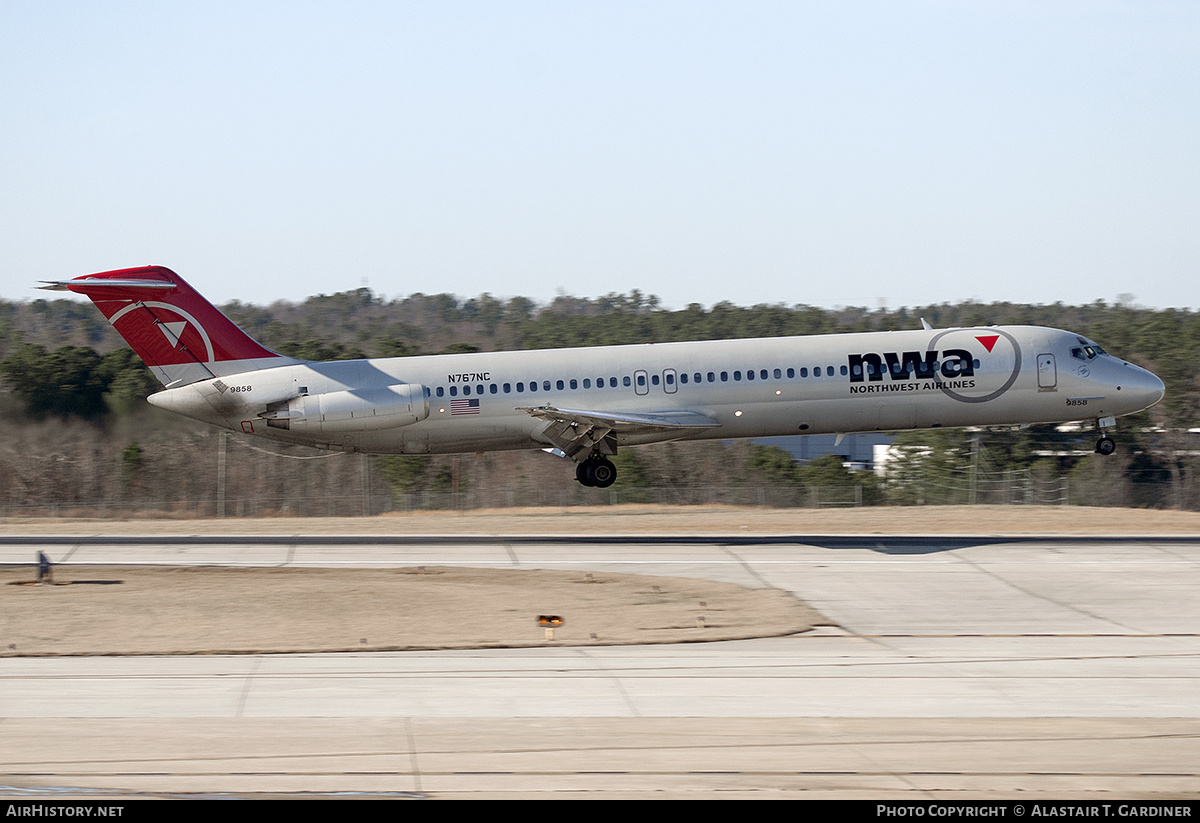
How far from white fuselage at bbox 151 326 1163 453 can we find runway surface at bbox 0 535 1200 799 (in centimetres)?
912

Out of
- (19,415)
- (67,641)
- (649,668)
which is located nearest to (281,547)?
(67,641)

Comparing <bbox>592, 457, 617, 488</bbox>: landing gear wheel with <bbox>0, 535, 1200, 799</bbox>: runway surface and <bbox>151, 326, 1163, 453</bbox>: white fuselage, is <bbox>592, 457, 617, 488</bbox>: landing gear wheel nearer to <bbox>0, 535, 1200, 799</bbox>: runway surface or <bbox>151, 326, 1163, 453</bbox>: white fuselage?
<bbox>151, 326, 1163, 453</bbox>: white fuselage

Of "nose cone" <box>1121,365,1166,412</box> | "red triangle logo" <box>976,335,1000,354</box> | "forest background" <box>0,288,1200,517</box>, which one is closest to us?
"red triangle logo" <box>976,335,1000,354</box>

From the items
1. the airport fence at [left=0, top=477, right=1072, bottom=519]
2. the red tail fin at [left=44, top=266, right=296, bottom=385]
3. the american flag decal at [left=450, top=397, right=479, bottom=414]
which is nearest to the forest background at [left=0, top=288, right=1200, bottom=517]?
the airport fence at [left=0, top=477, right=1072, bottom=519]

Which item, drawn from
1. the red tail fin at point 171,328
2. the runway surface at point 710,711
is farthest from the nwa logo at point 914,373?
the red tail fin at point 171,328

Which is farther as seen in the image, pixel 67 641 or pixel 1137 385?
pixel 1137 385

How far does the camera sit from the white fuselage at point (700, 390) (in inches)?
1384

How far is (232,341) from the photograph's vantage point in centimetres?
3600

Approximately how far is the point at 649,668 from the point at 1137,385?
2291cm

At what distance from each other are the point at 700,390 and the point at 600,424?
3053mm

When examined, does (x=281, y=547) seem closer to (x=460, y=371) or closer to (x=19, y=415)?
(x=460, y=371)

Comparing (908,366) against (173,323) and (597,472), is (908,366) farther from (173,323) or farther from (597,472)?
(173,323)

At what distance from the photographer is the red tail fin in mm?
35375
